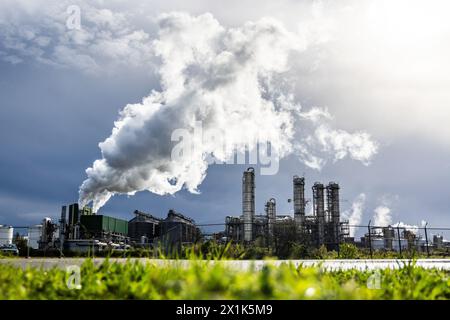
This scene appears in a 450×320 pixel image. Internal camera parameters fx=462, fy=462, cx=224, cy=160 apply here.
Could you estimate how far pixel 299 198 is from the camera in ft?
148

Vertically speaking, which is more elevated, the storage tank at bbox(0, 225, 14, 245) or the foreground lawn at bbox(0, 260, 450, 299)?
the storage tank at bbox(0, 225, 14, 245)

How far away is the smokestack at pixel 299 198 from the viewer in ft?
146

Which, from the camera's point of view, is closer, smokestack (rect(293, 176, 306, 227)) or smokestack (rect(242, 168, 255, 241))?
smokestack (rect(242, 168, 255, 241))

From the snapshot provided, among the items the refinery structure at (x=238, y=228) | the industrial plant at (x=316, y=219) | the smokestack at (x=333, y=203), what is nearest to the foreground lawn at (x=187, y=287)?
the refinery structure at (x=238, y=228)

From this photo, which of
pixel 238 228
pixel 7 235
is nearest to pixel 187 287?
pixel 7 235

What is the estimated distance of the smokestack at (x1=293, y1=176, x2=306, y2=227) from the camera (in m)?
44.6

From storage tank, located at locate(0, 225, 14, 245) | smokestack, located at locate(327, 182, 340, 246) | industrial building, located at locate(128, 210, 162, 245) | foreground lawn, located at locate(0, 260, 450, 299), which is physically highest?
smokestack, located at locate(327, 182, 340, 246)

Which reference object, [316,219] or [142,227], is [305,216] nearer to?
[316,219]

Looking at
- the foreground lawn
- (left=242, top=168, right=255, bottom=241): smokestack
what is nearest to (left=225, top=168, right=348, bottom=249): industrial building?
(left=242, top=168, right=255, bottom=241): smokestack

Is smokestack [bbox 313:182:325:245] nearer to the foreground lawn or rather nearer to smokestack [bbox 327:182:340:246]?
smokestack [bbox 327:182:340:246]

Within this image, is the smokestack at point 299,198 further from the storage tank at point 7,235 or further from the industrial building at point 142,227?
the storage tank at point 7,235

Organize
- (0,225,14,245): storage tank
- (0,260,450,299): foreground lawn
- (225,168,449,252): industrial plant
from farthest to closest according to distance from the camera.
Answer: (225,168,449,252): industrial plant < (0,225,14,245): storage tank < (0,260,450,299): foreground lawn
